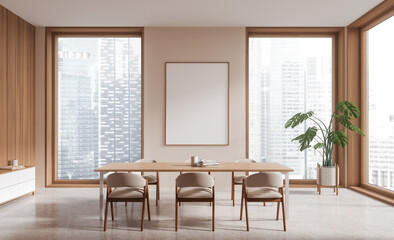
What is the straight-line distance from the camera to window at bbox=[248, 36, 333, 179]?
6.79m

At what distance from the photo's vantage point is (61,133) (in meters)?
6.81

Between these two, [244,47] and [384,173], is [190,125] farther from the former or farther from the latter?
[384,173]

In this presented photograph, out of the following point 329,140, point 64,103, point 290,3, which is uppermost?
point 290,3

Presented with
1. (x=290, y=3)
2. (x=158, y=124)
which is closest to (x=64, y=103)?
(x=158, y=124)

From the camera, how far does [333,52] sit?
6.77m

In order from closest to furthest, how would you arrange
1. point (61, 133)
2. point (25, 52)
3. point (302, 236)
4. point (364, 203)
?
point (302, 236)
point (364, 203)
point (25, 52)
point (61, 133)

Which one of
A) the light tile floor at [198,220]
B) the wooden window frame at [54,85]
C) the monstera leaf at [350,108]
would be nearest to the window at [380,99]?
the monstera leaf at [350,108]

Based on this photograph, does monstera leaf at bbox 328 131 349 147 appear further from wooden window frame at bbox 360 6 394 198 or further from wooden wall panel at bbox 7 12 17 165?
wooden wall panel at bbox 7 12 17 165

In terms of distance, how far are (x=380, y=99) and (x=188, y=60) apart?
12.1 ft

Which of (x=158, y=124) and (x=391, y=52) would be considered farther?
(x=158, y=124)

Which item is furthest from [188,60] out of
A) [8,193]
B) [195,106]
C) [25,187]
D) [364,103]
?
[8,193]

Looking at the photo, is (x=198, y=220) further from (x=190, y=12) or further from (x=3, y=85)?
(x=3, y=85)

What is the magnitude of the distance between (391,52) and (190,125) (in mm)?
3870

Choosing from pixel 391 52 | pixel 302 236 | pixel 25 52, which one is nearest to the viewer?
pixel 302 236
